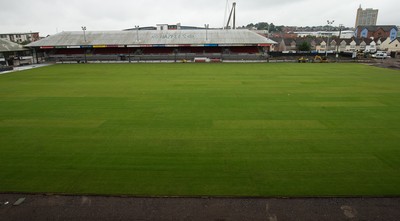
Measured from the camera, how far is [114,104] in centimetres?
1864

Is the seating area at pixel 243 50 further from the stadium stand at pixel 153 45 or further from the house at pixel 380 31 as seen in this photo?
the house at pixel 380 31

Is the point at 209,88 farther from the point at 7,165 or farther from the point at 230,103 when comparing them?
the point at 7,165

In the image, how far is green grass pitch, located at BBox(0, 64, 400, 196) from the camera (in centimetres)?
850

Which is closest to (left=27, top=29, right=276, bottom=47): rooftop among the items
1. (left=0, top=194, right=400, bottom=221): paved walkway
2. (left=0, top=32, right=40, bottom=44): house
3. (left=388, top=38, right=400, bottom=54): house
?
(left=0, top=194, right=400, bottom=221): paved walkway

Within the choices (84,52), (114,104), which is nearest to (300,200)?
(114,104)

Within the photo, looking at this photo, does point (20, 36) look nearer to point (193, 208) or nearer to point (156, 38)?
point (156, 38)

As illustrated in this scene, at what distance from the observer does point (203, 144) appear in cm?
1158

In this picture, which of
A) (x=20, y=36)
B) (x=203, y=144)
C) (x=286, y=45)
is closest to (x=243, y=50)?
(x=286, y=45)

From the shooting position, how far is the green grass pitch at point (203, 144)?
27.9 feet

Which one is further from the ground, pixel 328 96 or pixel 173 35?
pixel 173 35

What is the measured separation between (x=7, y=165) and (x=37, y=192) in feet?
8.82

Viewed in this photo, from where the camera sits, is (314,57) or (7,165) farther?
(314,57)

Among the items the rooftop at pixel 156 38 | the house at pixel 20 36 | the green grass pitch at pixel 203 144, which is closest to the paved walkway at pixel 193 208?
the green grass pitch at pixel 203 144

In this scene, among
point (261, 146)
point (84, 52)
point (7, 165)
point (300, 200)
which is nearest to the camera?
point (300, 200)
